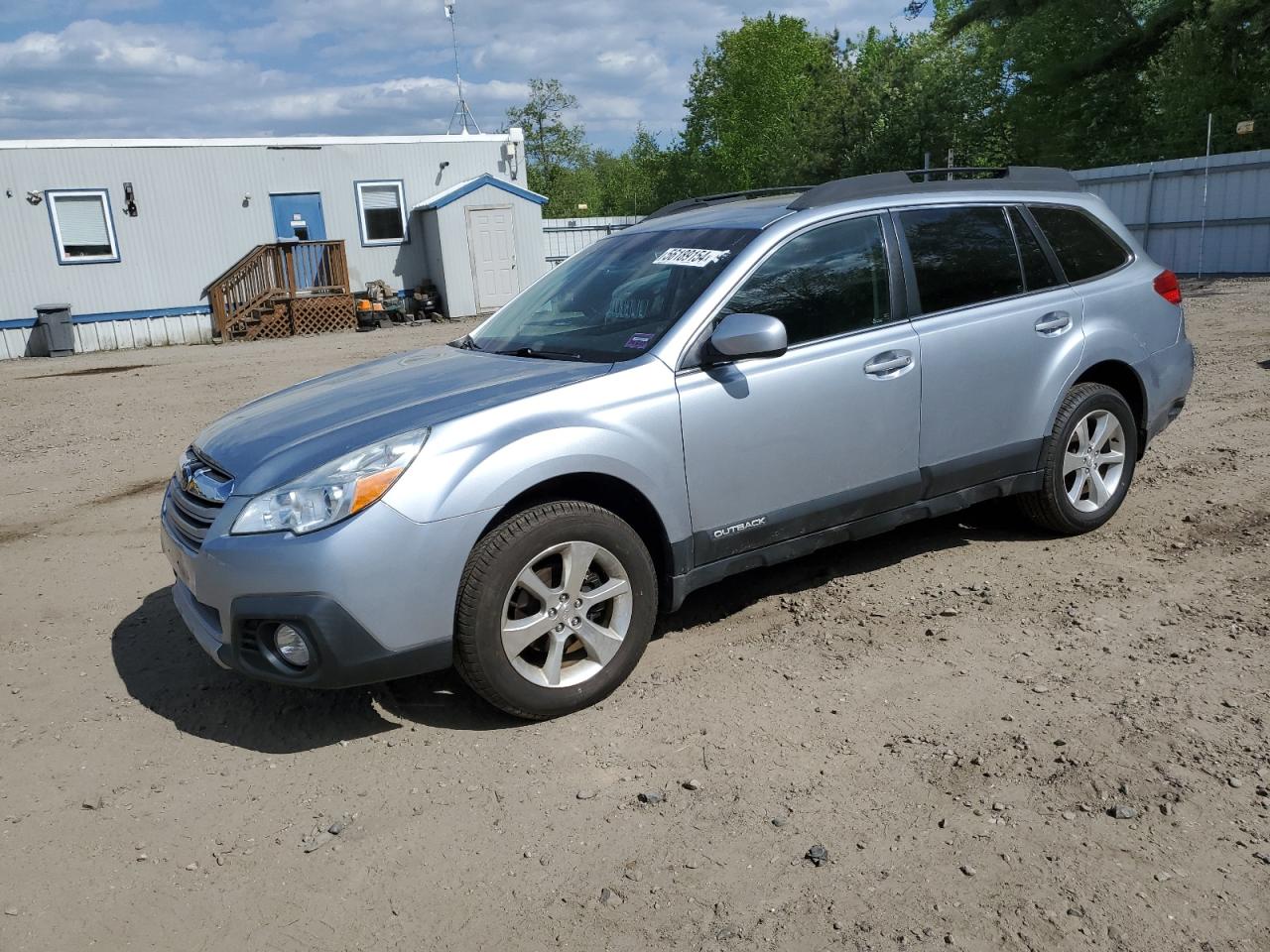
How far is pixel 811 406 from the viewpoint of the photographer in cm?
405

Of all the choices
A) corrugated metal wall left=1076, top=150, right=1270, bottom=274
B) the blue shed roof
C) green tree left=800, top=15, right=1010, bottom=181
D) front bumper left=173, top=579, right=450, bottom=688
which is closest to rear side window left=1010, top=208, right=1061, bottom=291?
front bumper left=173, top=579, right=450, bottom=688

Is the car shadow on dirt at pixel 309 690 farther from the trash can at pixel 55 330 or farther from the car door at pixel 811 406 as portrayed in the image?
the trash can at pixel 55 330

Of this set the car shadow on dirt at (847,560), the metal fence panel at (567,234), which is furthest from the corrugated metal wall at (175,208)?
the car shadow on dirt at (847,560)

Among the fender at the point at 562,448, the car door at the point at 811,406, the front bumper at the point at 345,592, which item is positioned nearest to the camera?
the front bumper at the point at 345,592

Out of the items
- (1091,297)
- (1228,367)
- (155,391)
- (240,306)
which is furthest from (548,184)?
(1091,297)

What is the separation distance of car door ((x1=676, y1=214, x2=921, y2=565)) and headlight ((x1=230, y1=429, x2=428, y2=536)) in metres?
1.07

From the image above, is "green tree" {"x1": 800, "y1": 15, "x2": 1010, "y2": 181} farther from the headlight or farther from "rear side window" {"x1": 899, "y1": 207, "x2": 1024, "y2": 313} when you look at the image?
the headlight

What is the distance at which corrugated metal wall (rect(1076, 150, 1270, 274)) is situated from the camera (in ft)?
57.0

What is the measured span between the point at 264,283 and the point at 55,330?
4.12 m

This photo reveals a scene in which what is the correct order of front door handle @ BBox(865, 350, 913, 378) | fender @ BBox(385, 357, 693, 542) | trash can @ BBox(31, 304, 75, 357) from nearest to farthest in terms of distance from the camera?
fender @ BBox(385, 357, 693, 542) < front door handle @ BBox(865, 350, 913, 378) < trash can @ BBox(31, 304, 75, 357)

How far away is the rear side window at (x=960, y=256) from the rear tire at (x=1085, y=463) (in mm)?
701

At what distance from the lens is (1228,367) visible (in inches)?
372

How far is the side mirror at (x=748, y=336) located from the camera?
371 centimetres

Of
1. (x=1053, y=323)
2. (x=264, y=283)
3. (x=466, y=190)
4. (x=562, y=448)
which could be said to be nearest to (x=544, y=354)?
(x=562, y=448)
